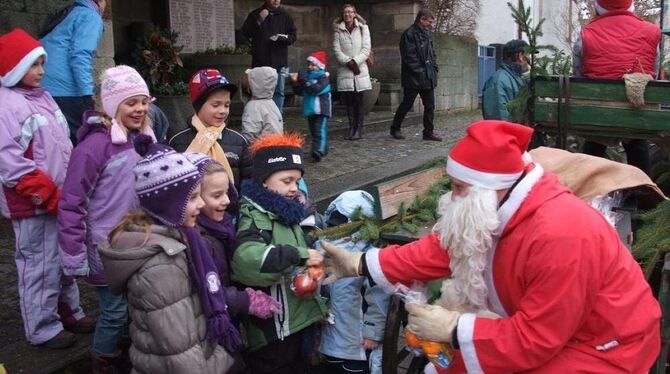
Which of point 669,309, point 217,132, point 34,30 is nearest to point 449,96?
point 34,30

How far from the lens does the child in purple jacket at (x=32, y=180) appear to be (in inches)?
139

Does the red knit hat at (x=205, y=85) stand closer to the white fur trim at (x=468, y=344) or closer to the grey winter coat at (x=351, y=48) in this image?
the white fur trim at (x=468, y=344)

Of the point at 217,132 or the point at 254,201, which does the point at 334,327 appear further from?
the point at 217,132

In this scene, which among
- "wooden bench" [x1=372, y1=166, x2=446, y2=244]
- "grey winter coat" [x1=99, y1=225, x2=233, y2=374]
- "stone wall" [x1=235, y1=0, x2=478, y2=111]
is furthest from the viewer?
"stone wall" [x1=235, y1=0, x2=478, y2=111]

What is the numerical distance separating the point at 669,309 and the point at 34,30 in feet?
20.0

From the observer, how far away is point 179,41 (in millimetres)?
10656

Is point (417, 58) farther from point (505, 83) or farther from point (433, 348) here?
point (433, 348)

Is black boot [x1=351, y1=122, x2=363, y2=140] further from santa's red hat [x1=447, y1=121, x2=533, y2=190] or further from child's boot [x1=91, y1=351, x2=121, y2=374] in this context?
santa's red hat [x1=447, y1=121, x2=533, y2=190]

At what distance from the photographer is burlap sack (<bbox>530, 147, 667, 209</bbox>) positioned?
3.31m

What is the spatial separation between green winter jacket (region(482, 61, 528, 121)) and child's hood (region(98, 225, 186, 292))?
4598mm

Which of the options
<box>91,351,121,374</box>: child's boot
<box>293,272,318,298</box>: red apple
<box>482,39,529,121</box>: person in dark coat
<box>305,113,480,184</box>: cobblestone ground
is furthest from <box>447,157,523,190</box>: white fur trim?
<box>305,113,480,184</box>: cobblestone ground

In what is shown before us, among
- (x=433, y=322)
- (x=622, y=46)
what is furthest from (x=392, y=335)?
(x=622, y=46)

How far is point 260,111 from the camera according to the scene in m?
5.88

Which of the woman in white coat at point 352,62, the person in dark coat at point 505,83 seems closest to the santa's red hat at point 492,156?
the person in dark coat at point 505,83
